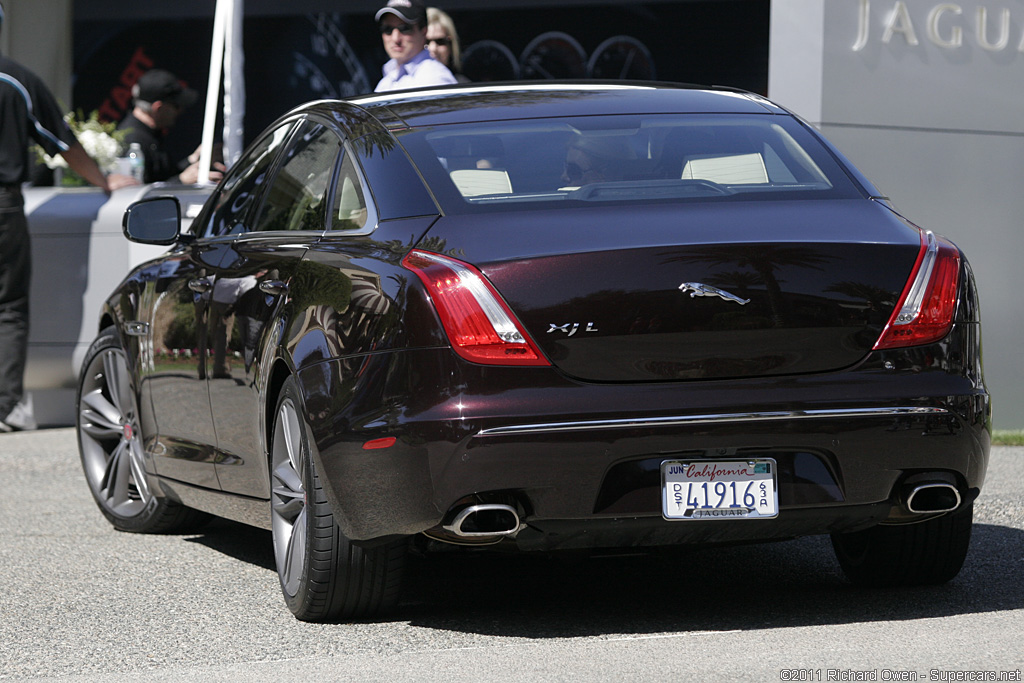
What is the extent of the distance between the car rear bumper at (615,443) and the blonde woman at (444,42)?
5.37 m

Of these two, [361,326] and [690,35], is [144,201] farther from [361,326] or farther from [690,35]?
[690,35]

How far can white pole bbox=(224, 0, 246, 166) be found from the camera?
400 inches

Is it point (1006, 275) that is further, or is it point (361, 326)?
point (1006, 275)

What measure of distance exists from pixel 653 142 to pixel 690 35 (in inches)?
431

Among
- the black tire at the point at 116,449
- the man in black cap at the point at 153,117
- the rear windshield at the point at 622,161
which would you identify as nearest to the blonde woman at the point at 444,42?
the man in black cap at the point at 153,117

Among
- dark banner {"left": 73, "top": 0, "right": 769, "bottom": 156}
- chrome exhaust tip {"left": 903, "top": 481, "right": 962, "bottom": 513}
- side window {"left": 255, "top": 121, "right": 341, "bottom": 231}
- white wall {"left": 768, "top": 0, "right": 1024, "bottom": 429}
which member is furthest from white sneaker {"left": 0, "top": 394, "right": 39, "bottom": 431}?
dark banner {"left": 73, "top": 0, "right": 769, "bottom": 156}

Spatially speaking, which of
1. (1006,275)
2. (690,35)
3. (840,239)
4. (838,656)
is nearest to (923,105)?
(1006,275)

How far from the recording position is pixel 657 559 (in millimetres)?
5418

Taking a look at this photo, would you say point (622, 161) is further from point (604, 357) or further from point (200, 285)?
point (200, 285)

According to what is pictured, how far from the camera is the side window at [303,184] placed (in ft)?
15.8

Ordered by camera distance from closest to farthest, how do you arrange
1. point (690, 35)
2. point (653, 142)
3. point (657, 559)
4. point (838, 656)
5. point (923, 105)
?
point (838, 656) < point (653, 142) < point (657, 559) < point (923, 105) < point (690, 35)

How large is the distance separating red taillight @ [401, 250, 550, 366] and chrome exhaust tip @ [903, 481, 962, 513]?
1.01 metres

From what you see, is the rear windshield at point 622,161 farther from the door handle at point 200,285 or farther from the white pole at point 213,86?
the white pole at point 213,86

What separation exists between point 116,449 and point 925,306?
346 cm
